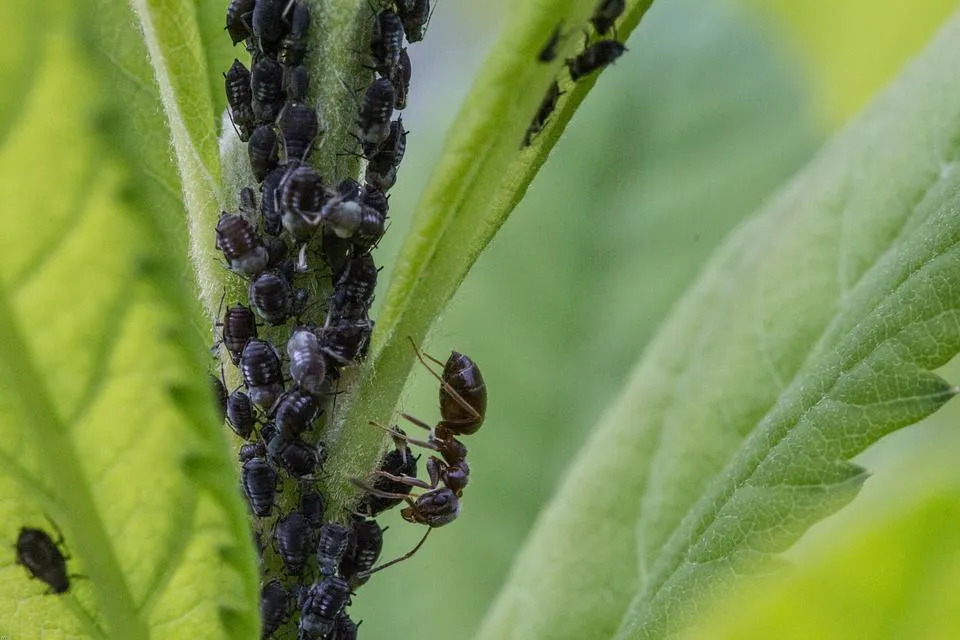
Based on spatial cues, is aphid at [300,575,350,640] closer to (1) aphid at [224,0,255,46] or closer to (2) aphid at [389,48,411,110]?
(2) aphid at [389,48,411,110]

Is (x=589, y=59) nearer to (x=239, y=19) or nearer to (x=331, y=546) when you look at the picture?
(x=239, y=19)

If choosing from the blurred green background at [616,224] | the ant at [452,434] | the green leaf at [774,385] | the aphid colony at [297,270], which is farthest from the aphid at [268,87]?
the blurred green background at [616,224]

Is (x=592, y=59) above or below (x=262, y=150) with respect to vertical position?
above

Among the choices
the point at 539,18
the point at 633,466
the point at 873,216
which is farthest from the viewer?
the point at 633,466

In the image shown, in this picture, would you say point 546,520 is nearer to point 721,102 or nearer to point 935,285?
point 935,285

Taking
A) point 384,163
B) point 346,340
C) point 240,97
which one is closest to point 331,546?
point 346,340

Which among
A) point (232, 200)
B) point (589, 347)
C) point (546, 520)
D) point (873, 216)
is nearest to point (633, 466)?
point (546, 520)
